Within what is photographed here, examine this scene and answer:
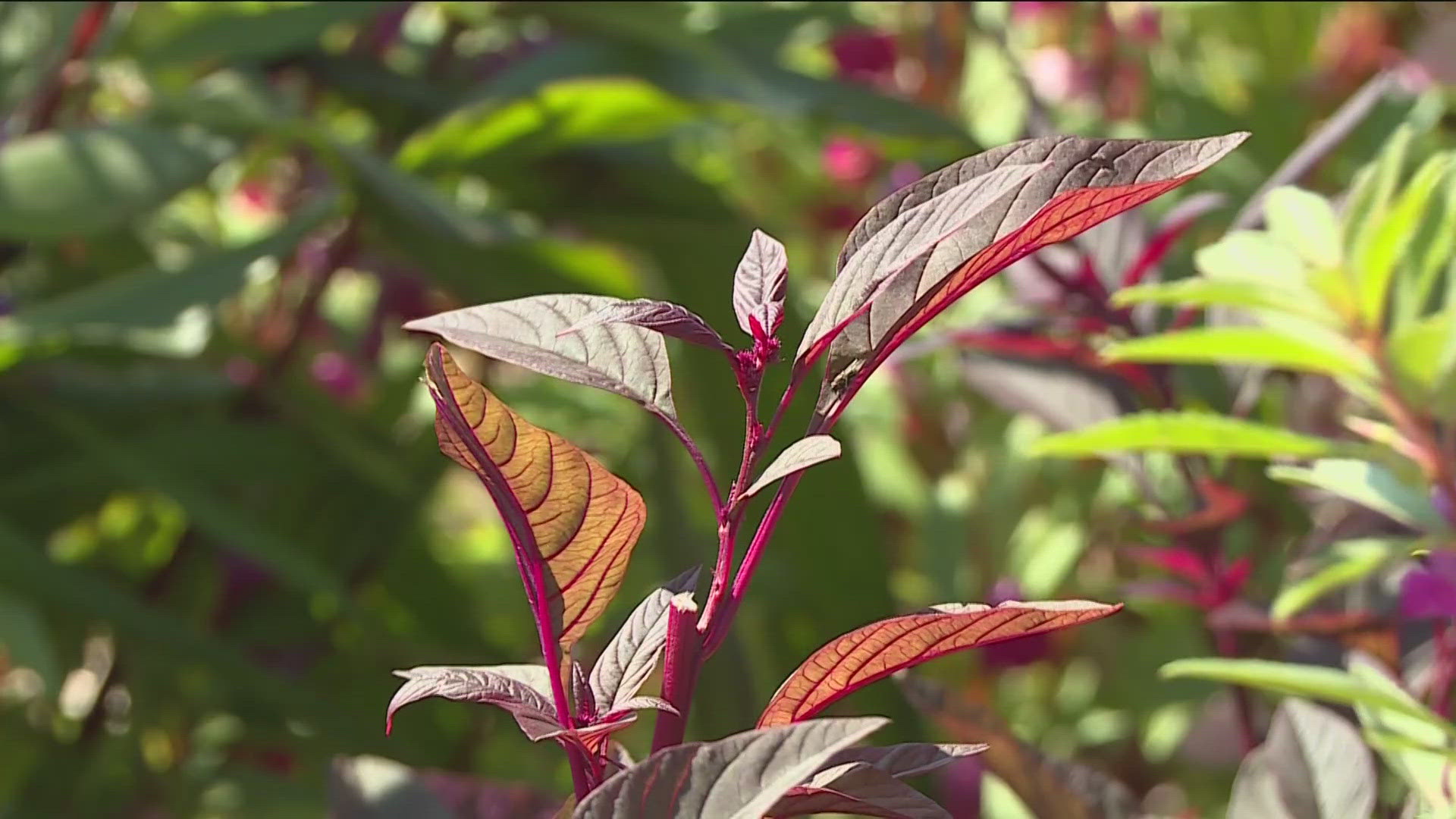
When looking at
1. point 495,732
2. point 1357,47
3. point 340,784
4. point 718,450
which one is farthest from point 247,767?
point 1357,47

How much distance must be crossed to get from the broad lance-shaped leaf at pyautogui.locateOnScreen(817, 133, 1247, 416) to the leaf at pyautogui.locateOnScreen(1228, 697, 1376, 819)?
0.61 ft

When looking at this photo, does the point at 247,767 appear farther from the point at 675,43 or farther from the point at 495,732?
the point at 675,43

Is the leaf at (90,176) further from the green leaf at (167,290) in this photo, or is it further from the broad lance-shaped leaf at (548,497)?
the broad lance-shaped leaf at (548,497)

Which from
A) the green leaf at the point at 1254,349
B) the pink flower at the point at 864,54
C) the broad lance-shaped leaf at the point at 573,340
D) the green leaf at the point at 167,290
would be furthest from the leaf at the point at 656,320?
the pink flower at the point at 864,54

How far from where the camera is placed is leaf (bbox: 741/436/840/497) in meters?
0.22

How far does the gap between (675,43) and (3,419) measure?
0.40 metres

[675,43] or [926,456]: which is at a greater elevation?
[675,43]

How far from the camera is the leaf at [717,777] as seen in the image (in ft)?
0.69

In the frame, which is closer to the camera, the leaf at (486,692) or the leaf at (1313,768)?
the leaf at (486,692)

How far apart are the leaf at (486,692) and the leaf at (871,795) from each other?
0.14ft

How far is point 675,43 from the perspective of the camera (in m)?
0.69

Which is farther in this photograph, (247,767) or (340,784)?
(247,767)

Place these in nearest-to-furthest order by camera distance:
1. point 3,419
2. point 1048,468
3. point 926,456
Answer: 1. point 3,419
2. point 1048,468
3. point 926,456

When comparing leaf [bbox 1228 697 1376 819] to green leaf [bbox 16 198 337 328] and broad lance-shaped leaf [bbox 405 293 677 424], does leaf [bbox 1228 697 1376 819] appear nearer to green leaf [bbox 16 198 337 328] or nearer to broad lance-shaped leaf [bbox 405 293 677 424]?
broad lance-shaped leaf [bbox 405 293 677 424]
